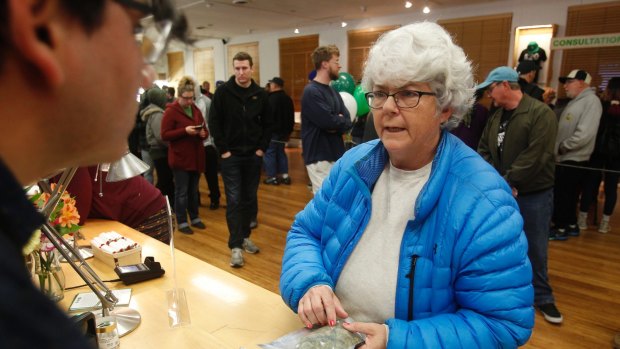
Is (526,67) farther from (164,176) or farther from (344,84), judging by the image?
(164,176)

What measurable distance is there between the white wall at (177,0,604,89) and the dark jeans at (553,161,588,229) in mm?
3307

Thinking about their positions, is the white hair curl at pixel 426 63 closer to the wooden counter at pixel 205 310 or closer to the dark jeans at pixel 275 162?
the wooden counter at pixel 205 310

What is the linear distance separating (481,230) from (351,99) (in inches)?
177

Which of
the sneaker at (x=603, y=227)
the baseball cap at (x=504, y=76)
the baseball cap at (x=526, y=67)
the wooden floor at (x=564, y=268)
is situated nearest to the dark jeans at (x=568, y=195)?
the wooden floor at (x=564, y=268)

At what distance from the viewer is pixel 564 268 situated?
350 cm

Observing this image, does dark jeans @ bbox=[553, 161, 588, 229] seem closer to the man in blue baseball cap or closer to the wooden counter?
the man in blue baseball cap

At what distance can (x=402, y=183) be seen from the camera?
128 centimetres

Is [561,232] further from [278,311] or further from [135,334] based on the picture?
[135,334]

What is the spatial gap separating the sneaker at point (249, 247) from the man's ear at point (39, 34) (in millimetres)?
3514

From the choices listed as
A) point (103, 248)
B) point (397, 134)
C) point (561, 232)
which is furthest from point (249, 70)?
point (561, 232)

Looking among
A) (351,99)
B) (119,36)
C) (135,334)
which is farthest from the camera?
(351,99)

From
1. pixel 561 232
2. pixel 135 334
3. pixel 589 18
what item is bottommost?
pixel 561 232

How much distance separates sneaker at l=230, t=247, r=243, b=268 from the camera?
3430mm

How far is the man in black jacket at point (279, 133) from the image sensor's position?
6.14 meters
